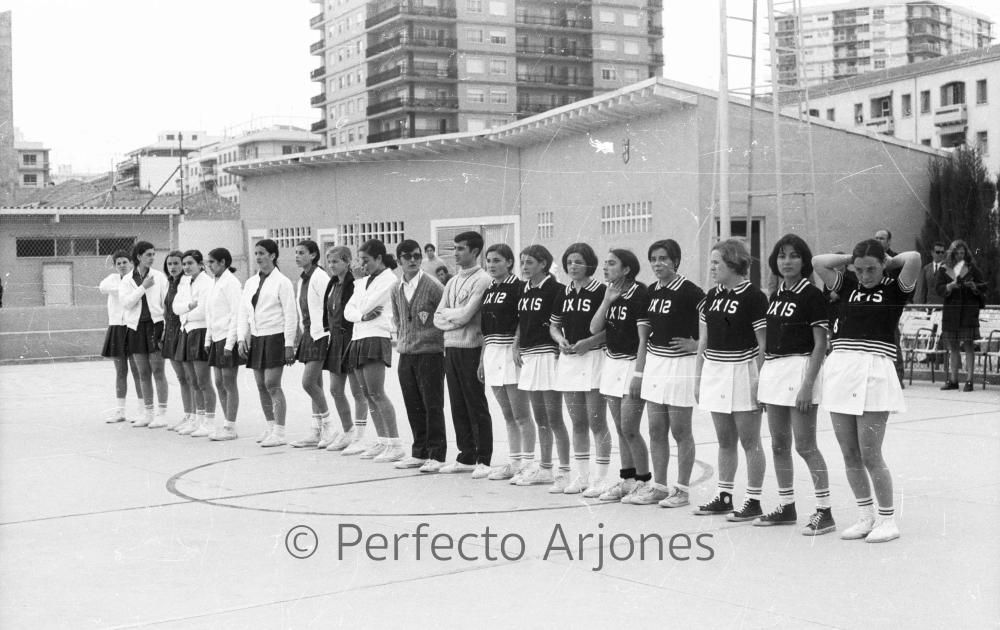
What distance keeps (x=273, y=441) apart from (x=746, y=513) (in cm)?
501

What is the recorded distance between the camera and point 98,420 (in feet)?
40.7

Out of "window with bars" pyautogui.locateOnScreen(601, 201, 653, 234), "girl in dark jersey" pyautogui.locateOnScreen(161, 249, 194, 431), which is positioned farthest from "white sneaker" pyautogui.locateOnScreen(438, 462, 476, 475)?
"girl in dark jersey" pyautogui.locateOnScreen(161, 249, 194, 431)

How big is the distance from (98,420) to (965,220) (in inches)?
355

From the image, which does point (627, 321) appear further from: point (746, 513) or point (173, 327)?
point (173, 327)

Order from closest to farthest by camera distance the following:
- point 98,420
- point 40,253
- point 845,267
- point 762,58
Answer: point 845,267 → point 762,58 → point 98,420 → point 40,253

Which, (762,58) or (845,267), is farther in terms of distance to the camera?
(762,58)

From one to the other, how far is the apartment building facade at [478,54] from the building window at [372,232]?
130 inches

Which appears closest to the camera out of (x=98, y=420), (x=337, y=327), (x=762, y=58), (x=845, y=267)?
(x=845, y=267)

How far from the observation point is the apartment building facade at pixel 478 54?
24.3 ft

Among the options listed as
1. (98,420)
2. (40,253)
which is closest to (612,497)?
(98,420)

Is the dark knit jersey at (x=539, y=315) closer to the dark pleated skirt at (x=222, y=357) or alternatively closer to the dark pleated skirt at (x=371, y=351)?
the dark pleated skirt at (x=371, y=351)

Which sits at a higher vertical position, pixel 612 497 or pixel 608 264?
pixel 608 264

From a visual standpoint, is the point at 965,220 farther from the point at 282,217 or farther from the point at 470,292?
the point at 282,217

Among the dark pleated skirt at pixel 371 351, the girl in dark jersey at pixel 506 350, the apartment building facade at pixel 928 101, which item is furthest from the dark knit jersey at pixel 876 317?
the dark pleated skirt at pixel 371 351
